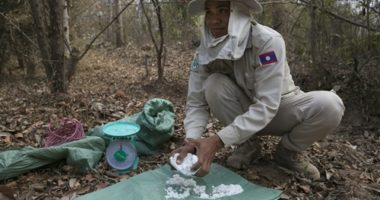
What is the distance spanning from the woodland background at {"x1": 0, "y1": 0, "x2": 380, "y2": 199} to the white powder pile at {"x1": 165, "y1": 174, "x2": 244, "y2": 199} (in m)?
0.28

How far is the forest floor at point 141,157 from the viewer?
246cm

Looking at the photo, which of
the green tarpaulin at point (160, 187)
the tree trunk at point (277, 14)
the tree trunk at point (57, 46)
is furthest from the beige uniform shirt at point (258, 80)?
the tree trunk at point (277, 14)

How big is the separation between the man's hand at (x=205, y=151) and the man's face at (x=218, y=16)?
56cm

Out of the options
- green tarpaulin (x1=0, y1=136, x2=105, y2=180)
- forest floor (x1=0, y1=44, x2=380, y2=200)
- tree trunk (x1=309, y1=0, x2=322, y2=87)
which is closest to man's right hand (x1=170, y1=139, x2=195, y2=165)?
forest floor (x1=0, y1=44, x2=380, y2=200)

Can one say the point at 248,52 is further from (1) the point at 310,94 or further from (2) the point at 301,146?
(2) the point at 301,146

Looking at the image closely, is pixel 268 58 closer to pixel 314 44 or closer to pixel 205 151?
pixel 205 151

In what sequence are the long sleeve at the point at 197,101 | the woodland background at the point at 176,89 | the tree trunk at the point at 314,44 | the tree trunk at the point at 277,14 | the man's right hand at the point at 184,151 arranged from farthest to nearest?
the tree trunk at the point at 277,14, the tree trunk at the point at 314,44, the woodland background at the point at 176,89, the long sleeve at the point at 197,101, the man's right hand at the point at 184,151

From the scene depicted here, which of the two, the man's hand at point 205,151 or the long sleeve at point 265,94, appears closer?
the man's hand at point 205,151

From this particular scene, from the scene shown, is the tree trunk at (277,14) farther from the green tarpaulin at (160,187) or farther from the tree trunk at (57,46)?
the green tarpaulin at (160,187)

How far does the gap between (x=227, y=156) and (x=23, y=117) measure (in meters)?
1.75

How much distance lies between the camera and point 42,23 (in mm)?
4117


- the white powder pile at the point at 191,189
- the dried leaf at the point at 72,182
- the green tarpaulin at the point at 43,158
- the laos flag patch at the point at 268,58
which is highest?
the laos flag patch at the point at 268,58

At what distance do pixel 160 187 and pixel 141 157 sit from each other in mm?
575

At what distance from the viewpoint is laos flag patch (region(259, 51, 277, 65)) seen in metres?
2.18
